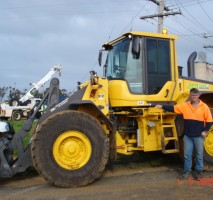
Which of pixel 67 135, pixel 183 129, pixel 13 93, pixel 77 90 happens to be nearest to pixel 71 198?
pixel 67 135

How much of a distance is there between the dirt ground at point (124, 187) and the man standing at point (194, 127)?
13.0 inches

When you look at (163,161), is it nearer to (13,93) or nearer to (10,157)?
(10,157)

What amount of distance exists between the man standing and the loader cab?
0.88 m

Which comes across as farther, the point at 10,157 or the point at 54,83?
the point at 54,83

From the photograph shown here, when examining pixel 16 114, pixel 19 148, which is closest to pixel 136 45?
pixel 19 148

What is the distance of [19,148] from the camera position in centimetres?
692

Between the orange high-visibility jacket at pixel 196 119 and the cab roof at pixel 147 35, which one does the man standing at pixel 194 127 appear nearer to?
the orange high-visibility jacket at pixel 196 119

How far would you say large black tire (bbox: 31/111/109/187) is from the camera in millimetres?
6441

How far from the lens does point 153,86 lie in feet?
25.5

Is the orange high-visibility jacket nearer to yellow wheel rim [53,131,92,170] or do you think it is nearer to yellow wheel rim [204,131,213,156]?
yellow wheel rim [204,131,213,156]

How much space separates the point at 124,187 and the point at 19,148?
2111mm

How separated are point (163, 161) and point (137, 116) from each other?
1.90m

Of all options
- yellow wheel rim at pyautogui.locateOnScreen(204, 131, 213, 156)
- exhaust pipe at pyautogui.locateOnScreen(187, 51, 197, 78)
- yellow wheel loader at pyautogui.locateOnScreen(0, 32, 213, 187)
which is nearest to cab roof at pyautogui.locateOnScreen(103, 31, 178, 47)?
yellow wheel loader at pyautogui.locateOnScreen(0, 32, 213, 187)

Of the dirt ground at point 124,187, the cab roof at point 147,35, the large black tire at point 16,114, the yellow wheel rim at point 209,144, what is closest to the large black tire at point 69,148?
the dirt ground at point 124,187
